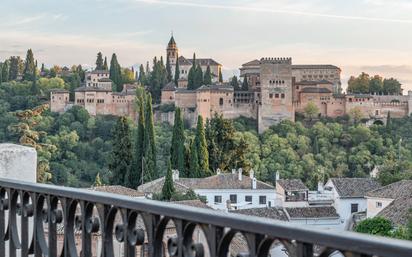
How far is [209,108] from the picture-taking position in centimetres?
7575

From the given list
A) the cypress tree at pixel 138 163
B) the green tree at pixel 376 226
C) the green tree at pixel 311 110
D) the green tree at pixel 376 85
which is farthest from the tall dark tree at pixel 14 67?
the green tree at pixel 376 226

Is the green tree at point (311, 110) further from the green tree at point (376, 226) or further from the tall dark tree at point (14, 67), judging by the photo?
the green tree at point (376, 226)

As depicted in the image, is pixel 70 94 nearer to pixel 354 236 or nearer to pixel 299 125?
pixel 299 125

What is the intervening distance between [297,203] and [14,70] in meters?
68.7

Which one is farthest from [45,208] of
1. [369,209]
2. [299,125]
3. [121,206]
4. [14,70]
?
[14,70]

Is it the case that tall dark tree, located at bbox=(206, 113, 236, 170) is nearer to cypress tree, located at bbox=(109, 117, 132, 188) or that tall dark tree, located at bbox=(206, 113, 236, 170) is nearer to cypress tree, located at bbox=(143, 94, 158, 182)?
cypress tree, located at bbox=(143, 94, 158, 182)

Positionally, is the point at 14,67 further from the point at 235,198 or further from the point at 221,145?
the point at 235,198

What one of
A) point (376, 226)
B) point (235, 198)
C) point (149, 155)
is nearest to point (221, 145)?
point (149, 155)

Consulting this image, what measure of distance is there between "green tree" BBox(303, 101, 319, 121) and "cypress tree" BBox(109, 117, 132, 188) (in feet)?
132

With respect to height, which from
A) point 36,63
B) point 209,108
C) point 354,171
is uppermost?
point 36,63

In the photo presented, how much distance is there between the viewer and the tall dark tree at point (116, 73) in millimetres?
86463

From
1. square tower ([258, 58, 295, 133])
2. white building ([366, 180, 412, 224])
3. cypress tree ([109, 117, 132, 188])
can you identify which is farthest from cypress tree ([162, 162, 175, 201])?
square tower ([258, 58, 295, 133])

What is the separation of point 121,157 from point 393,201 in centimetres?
1990

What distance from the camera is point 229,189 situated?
35219mm
